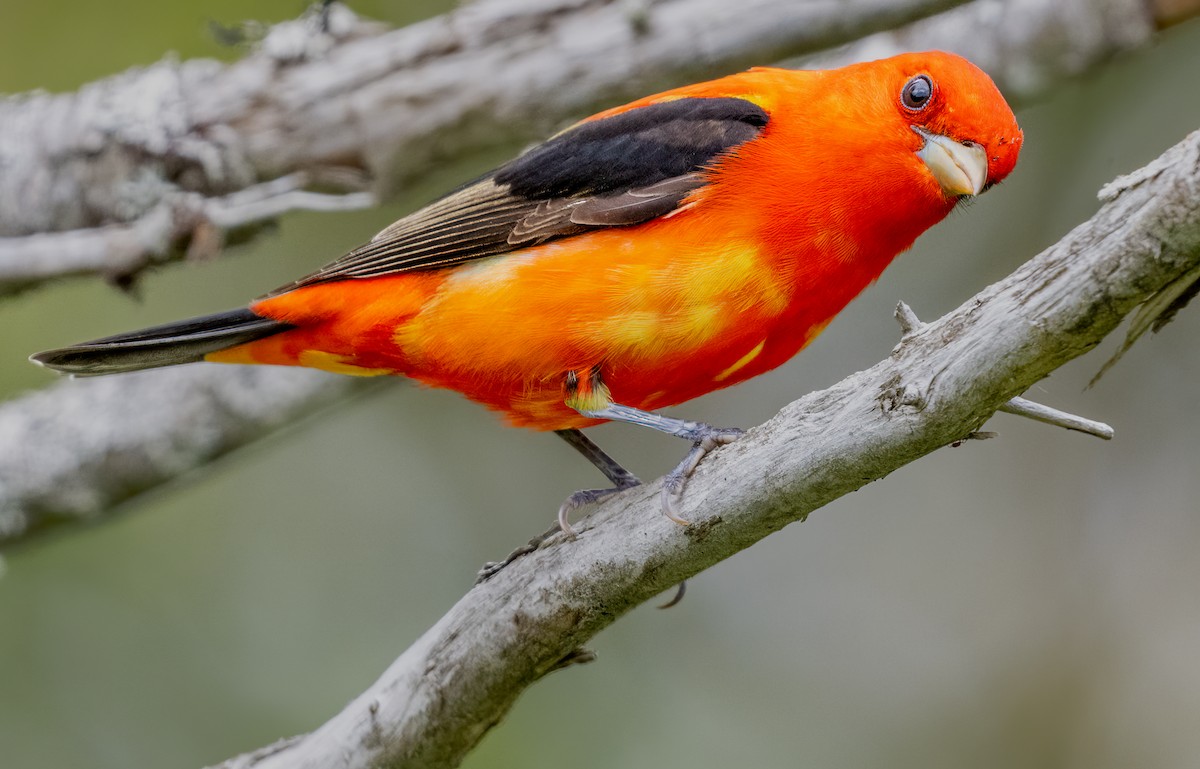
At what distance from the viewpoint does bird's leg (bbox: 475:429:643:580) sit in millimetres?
3352

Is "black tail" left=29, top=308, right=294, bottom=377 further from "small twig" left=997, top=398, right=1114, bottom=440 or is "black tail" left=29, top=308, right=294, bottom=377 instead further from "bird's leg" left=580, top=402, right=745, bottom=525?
"small twig" left=997, top=398, right=1114, bottom=440

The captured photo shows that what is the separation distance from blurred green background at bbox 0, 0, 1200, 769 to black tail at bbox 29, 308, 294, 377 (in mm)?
3171

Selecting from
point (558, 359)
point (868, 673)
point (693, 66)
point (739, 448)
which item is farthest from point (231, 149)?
point (868, 673)

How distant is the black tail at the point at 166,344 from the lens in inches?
154

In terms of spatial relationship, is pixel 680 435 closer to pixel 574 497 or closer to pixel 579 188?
pixel 574 497

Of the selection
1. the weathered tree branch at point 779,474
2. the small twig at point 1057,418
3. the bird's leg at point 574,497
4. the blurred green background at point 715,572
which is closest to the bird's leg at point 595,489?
the bird's leg at point 574,497

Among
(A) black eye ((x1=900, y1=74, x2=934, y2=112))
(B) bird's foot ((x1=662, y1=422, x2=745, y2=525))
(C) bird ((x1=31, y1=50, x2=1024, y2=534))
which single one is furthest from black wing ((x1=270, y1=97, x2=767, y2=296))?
(B) bird's foot ((x1=662, y1=422, x2=745, y2=525))

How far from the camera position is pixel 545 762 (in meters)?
6.55

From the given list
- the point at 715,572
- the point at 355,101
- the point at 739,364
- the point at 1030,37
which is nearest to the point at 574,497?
the point at 739,364

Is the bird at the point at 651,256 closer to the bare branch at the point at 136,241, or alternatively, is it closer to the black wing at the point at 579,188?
the black wing at the point at 579,188

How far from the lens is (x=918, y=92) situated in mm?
3461

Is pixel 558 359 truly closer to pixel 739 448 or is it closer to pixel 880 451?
pixel 739 448

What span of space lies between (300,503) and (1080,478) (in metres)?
5.08

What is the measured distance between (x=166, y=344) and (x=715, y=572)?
14.5 feet
